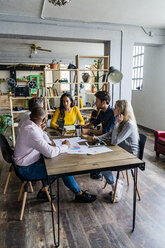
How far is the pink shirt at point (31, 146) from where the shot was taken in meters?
1.93

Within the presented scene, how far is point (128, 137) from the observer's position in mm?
2539

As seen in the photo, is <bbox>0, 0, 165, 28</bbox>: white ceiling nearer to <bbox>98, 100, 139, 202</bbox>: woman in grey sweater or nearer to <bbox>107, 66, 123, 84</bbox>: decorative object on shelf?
<bbox>107, 66, 123, 84</bbox>: decorative object on shelf

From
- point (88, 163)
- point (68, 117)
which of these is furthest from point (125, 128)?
point (68, 117)

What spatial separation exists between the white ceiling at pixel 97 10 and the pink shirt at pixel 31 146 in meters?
2.63

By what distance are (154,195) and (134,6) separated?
3.36 m

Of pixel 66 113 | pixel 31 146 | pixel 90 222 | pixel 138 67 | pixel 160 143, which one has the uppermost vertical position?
pixel 138 67

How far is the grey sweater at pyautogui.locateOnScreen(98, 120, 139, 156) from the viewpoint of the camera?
236 centimetres

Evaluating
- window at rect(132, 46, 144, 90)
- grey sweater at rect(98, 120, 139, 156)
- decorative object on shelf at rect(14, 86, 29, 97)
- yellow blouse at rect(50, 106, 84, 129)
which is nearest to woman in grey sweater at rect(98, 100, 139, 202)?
grey sweater at rect(98, 120, 139, 156)

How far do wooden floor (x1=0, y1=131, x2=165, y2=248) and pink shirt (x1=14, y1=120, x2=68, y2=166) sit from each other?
68 centimetres

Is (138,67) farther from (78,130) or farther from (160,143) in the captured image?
(78,130)

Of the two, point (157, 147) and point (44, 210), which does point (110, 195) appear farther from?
point (157, 147)

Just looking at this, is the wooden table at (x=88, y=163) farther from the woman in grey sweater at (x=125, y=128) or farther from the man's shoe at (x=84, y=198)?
the man's shoe at (x=84, y=198)

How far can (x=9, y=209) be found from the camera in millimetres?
2453

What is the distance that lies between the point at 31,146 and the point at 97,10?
10.7ft
